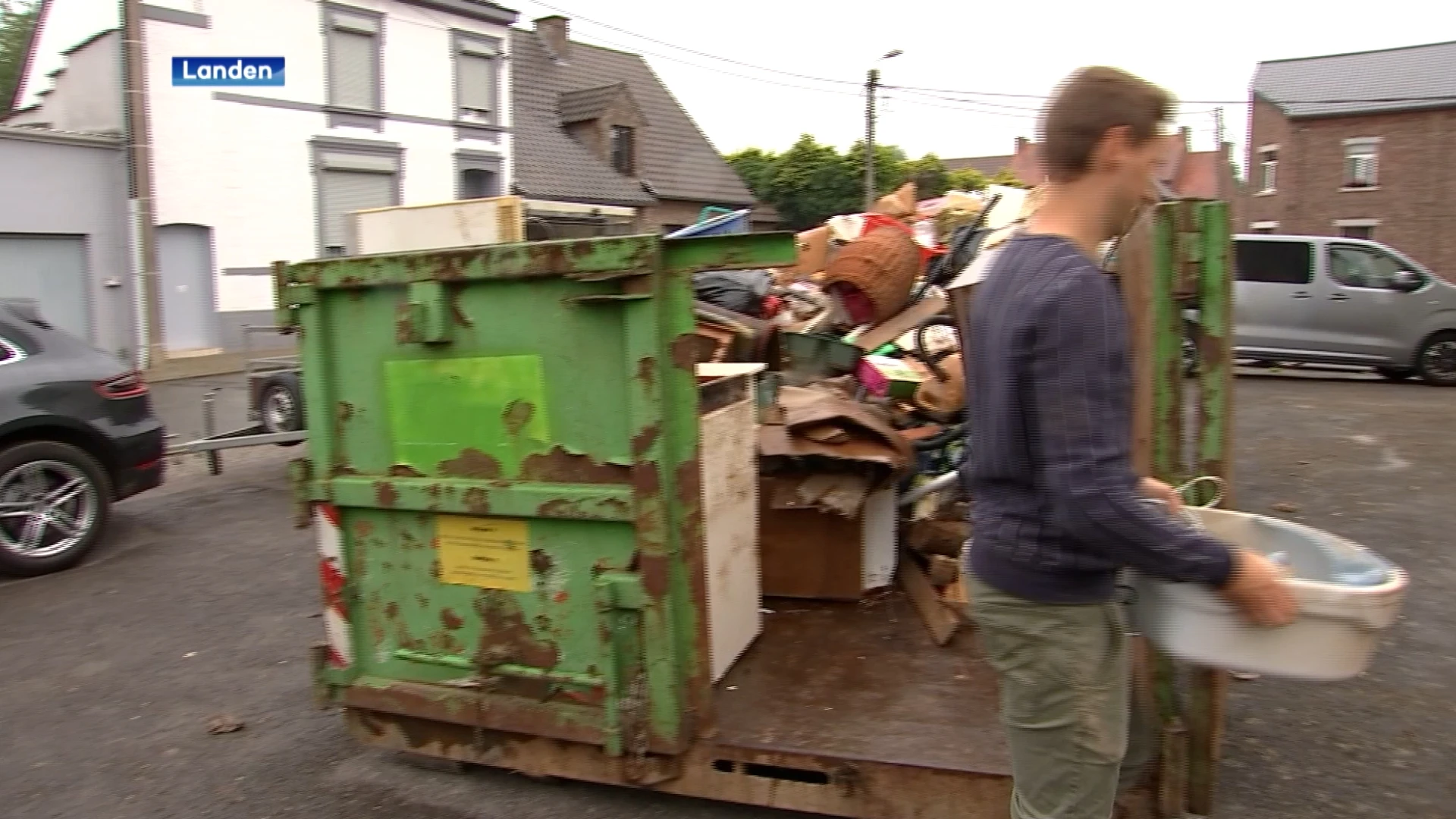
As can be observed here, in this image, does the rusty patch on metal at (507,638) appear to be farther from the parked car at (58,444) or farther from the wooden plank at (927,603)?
the parked car at (58,444)

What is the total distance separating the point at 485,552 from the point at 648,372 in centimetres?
81

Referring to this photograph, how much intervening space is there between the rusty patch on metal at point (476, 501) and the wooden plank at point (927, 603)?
5.32ft

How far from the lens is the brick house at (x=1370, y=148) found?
30766 millimetres

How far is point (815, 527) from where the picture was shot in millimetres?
4004

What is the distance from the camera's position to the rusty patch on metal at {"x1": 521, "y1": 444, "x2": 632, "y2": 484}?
2.86 metres

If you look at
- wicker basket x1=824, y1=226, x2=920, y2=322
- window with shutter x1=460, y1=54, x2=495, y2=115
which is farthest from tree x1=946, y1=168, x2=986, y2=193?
wicker basket x1=824, y1=226, x2=920, y2=322

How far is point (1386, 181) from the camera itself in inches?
1246

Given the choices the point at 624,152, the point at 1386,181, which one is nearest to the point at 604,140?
the point at 624,152

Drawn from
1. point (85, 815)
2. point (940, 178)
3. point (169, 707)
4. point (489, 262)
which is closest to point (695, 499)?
point (489, 262)

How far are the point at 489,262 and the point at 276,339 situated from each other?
13.5 m

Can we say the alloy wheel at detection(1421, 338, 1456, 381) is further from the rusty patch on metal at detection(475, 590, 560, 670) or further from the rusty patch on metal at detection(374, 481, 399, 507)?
the rusty patch on metal at detection(374, 481, 399, 507)

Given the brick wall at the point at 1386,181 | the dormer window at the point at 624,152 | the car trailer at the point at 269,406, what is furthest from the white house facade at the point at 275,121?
the brick wall at the point at 1386,181

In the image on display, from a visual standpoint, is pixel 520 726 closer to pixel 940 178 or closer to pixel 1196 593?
pixel 1196 593

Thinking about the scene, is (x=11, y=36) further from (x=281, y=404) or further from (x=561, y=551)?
(x=561, y=551)
